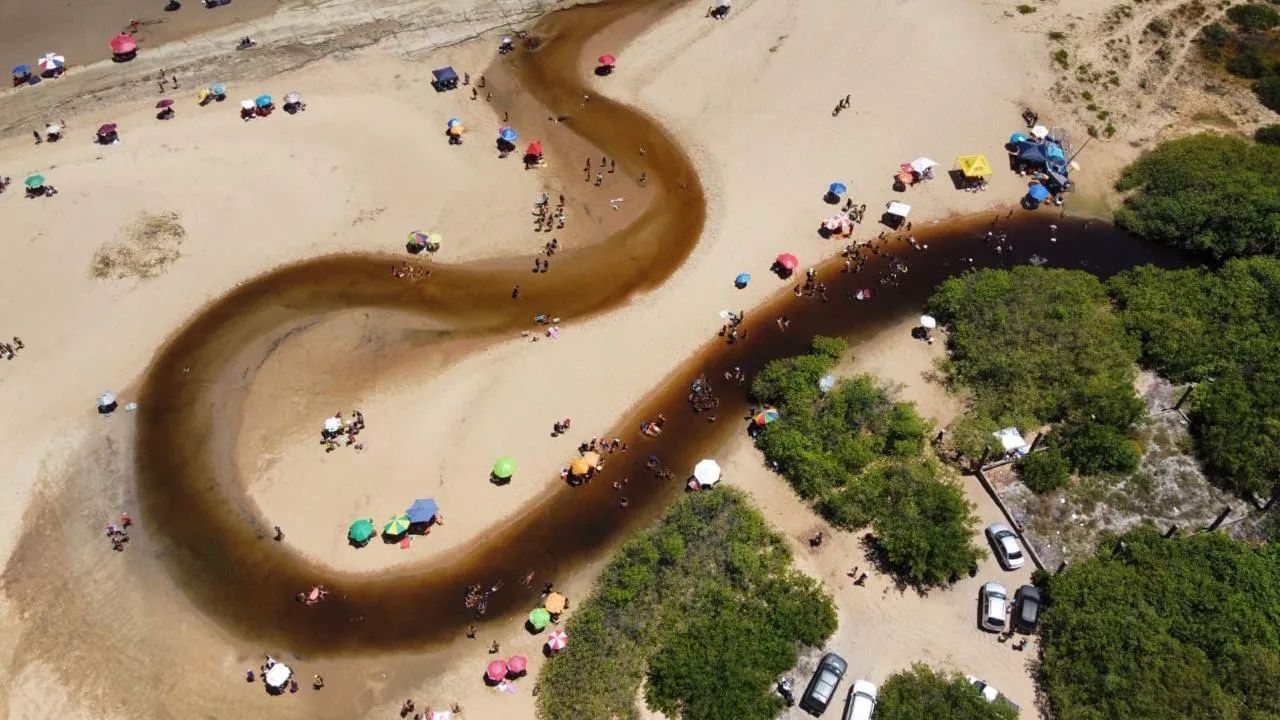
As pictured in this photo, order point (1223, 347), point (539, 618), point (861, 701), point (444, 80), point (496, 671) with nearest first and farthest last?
1. point (861, 701)
2. point (496, 671)
3. point (539, 618)
4. point (1223, 347)
5. point (444, 80)

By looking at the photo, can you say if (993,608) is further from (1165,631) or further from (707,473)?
(707,473)

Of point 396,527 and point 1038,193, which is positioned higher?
point 1038,193

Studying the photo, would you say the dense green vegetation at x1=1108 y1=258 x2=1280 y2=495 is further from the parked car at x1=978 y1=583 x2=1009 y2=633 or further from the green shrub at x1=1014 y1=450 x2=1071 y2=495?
the parked car at x1=978 y1=583 x2=1009 y2=633

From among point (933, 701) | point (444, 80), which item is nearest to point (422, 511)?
point (933, 701)

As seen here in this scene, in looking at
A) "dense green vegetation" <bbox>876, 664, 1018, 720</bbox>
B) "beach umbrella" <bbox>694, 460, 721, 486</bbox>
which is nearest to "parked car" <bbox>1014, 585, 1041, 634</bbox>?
"dense green vegetation" <bbox>876, 664, 1018, 720</bbox>

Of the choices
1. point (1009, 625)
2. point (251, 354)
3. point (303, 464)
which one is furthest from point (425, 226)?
point (1009, 625)

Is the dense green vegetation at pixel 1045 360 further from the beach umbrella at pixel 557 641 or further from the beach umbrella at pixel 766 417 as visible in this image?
the beach umbrella at pixel 557 641
